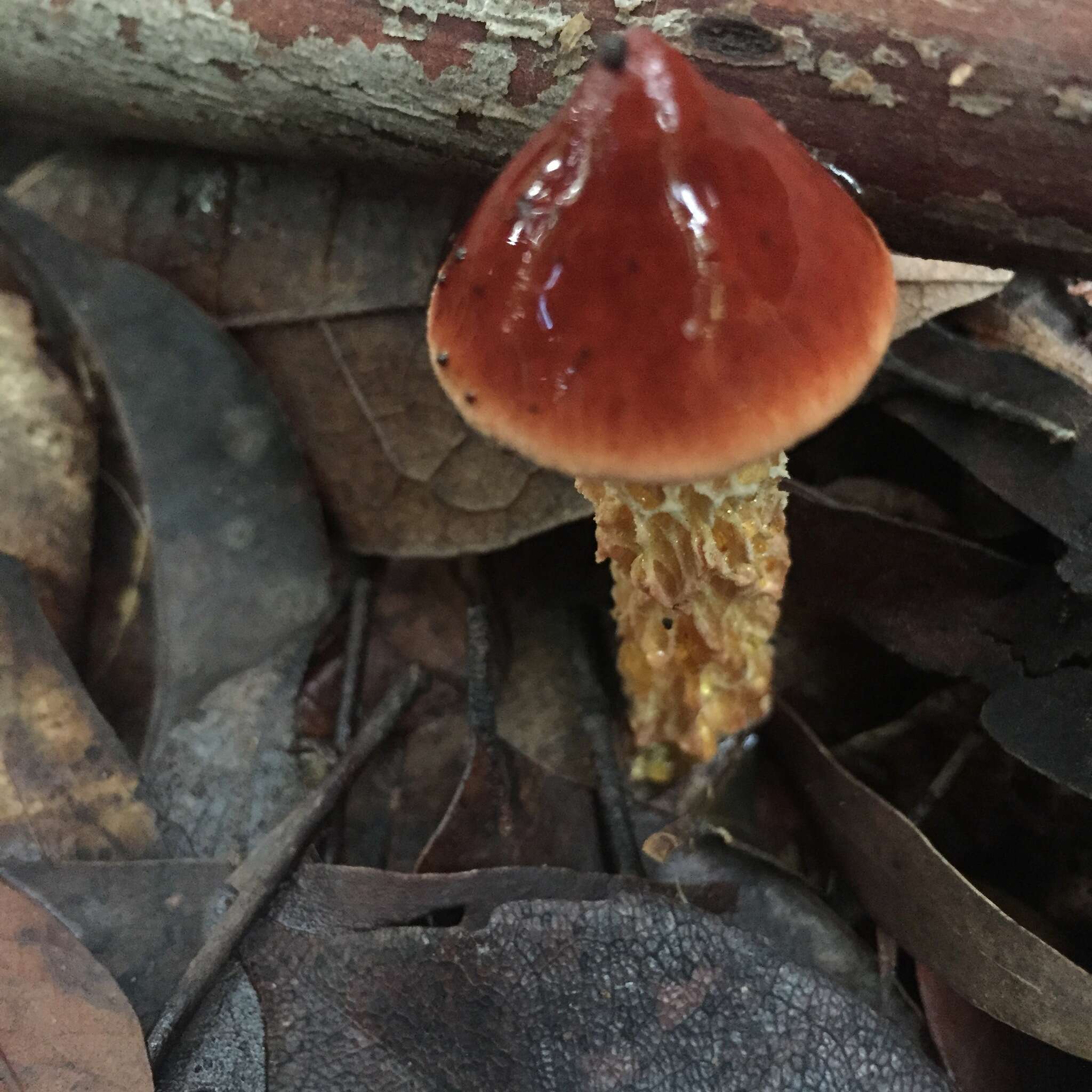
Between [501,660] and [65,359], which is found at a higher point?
[65,359]

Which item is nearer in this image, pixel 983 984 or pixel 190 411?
pixel 983 984

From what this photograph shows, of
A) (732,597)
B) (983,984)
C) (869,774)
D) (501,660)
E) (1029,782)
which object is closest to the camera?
(983,984)

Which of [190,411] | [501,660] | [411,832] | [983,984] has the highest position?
[190,411]

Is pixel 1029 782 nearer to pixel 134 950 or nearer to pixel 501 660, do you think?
pixel 501 660

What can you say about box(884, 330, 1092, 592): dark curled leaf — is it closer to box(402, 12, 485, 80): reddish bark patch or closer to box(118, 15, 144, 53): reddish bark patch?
box(402, 12, 485, 80): reddish bark patch

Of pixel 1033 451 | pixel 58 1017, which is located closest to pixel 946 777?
pixel 1033 451

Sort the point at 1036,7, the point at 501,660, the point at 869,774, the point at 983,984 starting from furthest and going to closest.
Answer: the point at 501,660, the point at 869,774, the point at 983,984, the point at 1036,7

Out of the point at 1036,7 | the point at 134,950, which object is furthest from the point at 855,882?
the point at 1036,7
